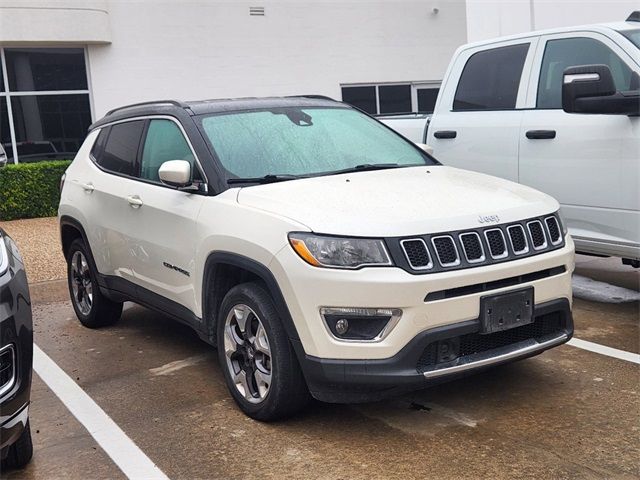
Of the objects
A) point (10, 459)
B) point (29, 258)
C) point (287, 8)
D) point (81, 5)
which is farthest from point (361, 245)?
point (287, 8)

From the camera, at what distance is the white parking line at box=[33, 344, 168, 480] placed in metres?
3.67

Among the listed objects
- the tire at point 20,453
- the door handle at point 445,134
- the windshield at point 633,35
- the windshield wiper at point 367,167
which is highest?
the windshield at point 633,35

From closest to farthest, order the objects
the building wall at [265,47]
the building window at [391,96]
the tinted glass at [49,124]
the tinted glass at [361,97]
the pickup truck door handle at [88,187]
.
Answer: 1. the pickup truck door handle at [88,187]
2. the tinted glass at [49,124]
3. the building wall at [265,47]
4. the tinted glass at [361,97]
5. the building window at [391,96]

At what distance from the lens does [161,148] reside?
202 inches

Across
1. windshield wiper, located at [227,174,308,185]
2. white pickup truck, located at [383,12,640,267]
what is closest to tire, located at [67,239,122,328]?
windshield wiper, located at [227,174,308,185]

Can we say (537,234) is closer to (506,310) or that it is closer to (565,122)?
(506,310)

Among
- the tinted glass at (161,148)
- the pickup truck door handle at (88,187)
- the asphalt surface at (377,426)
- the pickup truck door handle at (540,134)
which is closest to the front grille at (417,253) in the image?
the asphalt surface at (377,426)

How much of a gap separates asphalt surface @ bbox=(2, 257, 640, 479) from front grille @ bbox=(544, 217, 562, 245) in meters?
0.88

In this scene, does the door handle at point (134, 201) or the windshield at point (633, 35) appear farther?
the windshield at point (633, 35)

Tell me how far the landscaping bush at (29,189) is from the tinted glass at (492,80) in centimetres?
911

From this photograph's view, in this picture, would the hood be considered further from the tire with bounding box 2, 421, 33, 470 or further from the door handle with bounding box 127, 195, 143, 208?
the tire with bounding box 2, 421, 33, 470

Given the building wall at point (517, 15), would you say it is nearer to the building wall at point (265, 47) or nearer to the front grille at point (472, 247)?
the building wall at point (265, 47)

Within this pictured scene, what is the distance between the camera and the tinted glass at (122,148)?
18.0ft

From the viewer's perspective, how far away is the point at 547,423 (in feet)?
12.8
